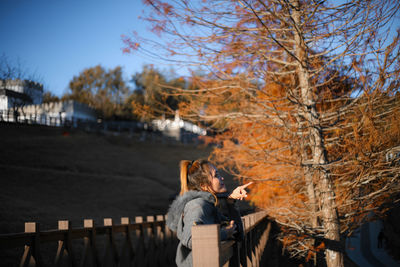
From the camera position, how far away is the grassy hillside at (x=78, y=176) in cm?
1388

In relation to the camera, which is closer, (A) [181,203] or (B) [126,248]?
(A) [181,203]

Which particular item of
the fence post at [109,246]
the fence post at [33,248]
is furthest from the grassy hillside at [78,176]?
the fence post at [33,248]

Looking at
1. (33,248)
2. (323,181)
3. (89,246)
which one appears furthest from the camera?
(323,181)

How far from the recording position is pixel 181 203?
8.31 ft

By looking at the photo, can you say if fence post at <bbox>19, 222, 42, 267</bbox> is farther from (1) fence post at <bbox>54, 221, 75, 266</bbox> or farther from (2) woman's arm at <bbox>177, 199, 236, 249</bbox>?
(2) woman's arm at <bbox>177, 199, 236, 249</bbox>

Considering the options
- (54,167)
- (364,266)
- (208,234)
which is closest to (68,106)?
(54,167)

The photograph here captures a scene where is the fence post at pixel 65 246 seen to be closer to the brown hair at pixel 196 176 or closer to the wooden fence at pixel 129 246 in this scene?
the wooden fence at pixel 129 246

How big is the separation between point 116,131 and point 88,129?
22.0 ft

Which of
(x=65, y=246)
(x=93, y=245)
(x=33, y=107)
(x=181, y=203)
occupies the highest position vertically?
(x=33, y=107)

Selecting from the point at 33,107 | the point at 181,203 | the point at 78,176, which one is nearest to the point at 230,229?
the point at 181,203

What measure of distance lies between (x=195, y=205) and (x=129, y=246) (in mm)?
5068

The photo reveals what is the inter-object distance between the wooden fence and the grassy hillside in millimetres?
4229

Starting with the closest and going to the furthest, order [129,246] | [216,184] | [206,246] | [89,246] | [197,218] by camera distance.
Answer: [206,246], [197,218], [216,184], [89,246], [129,246]

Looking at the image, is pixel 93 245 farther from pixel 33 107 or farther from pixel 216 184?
pixel 33 107
